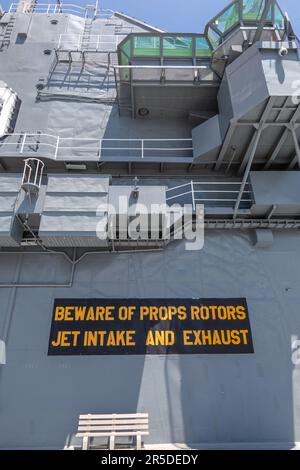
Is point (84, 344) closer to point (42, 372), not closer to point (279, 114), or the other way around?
point (42, 372)

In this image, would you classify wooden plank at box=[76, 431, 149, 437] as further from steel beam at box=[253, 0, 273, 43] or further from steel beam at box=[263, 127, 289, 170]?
steel beam at box=[253, 0, 273, 43]

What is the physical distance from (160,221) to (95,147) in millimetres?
4221

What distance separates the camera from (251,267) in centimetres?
936

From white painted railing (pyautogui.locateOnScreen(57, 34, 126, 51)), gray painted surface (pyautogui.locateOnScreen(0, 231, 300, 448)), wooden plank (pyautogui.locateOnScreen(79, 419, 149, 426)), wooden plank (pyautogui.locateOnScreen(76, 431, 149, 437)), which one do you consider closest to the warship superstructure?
gray painted surface (pyautogui.locateOnScreen(0, 231, 300, 448))

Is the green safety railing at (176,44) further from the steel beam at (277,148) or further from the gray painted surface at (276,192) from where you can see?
the gray painted surface at (276,192)

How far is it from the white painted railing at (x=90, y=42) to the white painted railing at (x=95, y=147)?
17.4 feet

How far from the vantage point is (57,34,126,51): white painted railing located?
508 inches

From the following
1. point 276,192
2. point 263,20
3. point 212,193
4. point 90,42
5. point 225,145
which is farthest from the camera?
point 90,42

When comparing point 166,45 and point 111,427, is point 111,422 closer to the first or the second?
point 111,427

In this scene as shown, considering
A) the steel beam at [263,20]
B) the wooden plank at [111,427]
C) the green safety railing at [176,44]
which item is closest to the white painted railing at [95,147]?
the green safety railing at [176,44]

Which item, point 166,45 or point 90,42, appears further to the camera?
point 90,42

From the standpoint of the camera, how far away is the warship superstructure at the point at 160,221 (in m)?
7.68

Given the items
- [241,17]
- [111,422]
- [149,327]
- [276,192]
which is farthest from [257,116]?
[111,422]

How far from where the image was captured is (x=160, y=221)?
8656 mm
